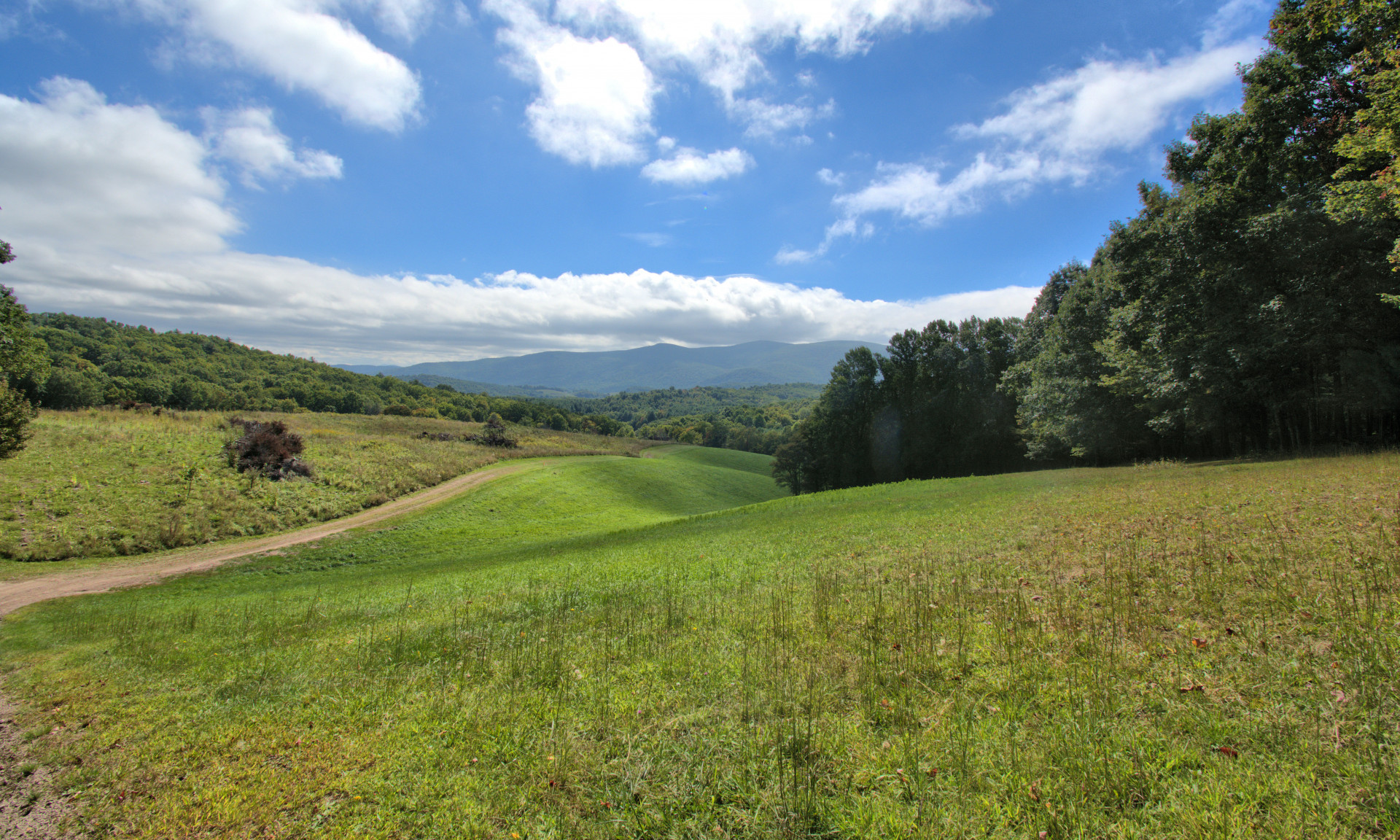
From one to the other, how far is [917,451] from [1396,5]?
4126 cm

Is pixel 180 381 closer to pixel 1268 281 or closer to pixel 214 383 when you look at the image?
pixel 214 383

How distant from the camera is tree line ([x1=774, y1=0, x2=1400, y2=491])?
18266 mm

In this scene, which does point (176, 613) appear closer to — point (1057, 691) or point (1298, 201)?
point (1057, 691)

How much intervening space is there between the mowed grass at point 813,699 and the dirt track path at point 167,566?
8247mm

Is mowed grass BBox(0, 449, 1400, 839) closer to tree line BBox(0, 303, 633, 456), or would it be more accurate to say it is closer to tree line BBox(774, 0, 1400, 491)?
tree line BBox(774, 0, 1400, 491)

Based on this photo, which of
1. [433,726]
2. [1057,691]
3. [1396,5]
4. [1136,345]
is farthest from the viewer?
[1136,345]

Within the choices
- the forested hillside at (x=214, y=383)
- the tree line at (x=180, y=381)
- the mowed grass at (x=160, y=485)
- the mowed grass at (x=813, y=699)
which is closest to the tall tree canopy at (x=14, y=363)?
the tree line at (x=180, y=381)

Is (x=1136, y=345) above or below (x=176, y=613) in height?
above

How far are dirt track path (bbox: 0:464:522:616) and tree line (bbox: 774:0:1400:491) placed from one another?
4217 centimetres

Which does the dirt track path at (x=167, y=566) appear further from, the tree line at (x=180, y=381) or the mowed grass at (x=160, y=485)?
the tree line at (x=180, y=381)

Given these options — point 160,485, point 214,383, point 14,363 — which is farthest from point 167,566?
point 214,383

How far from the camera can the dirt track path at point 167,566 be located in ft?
54.3

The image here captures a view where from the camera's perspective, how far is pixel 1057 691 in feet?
16.3

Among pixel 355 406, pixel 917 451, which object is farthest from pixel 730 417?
pixel 917 451
